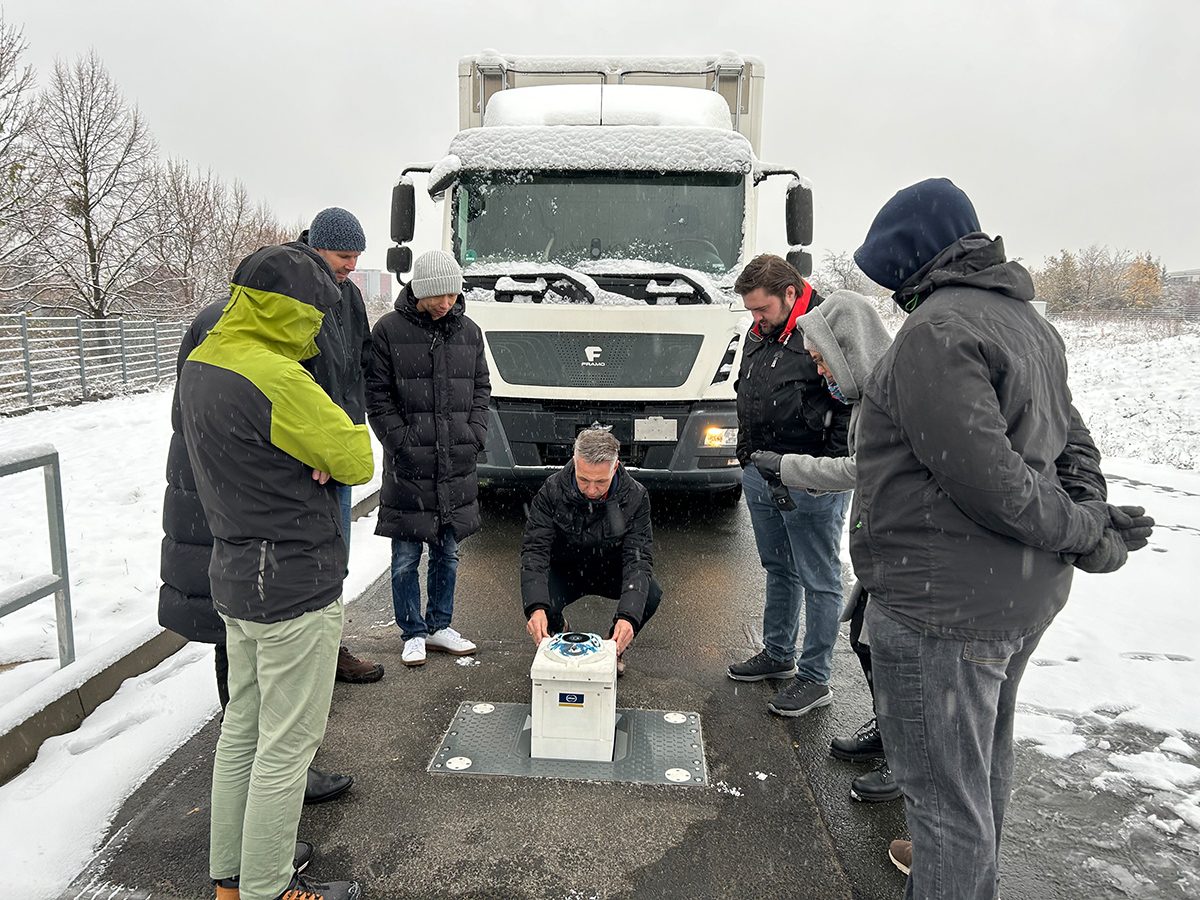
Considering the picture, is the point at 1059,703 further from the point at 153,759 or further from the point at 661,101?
the point at 661,101

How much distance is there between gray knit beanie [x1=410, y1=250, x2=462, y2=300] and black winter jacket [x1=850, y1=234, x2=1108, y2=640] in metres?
2.32

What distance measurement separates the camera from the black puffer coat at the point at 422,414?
145 inches

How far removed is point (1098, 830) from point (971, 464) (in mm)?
1920

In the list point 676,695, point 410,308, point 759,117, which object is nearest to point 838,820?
point 676,695

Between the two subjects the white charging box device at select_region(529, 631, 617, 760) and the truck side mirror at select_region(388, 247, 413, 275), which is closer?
the white charging box device at select_region(529, 631, 617, 760)

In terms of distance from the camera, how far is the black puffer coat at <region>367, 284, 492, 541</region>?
3.69 m

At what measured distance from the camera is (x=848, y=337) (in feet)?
8.77

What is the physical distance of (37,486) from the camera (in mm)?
7254

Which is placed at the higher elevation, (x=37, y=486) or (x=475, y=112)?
(x=475, y=112)

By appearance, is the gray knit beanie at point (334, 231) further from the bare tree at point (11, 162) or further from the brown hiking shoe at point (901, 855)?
the bare tree at point (11, 162)

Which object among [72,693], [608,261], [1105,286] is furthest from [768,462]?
[1105,286]

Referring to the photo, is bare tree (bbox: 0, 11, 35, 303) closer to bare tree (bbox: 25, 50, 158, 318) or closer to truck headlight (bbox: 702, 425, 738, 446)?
bare tree (bbox: 25, 50, 158, 318)

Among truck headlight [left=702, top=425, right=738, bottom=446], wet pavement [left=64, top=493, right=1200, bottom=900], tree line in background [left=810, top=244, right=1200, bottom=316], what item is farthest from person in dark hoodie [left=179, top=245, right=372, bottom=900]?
tree line in background [left=810, top=244, right=1200, bottom=316]

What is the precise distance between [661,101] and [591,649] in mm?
4886
